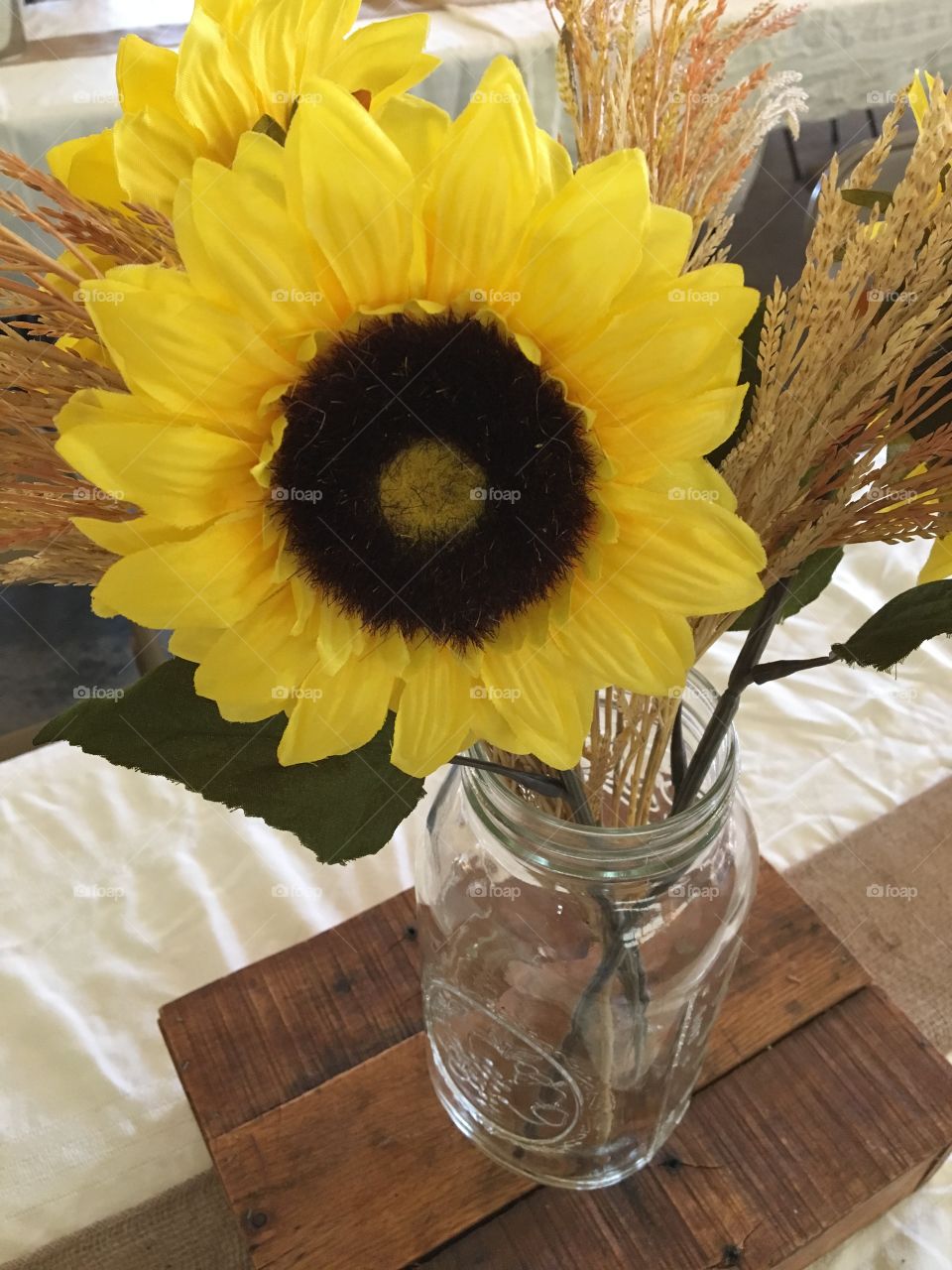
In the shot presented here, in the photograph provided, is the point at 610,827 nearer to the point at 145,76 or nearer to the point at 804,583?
the point at 804,583

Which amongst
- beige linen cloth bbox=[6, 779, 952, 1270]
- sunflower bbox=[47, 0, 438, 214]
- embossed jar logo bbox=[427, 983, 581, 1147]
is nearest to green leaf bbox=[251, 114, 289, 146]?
sunflower bbox=[47, 0, 438, 214]

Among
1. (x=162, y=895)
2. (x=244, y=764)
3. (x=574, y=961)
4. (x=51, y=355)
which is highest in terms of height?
(x=51, y=355)

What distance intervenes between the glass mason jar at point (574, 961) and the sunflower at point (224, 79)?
181 mm

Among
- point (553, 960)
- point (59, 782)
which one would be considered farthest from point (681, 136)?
point (59, 782)

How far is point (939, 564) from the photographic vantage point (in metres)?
0.26

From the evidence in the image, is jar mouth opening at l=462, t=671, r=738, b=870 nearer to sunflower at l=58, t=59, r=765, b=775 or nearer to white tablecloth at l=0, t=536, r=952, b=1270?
sunflower at l=58, t=59, r=765, b=775

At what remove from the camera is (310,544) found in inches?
8.6

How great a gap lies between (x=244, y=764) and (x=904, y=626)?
0.54 feet

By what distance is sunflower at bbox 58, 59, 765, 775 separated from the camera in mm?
179

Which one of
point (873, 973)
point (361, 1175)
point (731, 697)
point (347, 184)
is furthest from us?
point (873, 973)

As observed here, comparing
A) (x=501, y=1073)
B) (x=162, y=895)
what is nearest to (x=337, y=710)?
(x=501, y=1073)

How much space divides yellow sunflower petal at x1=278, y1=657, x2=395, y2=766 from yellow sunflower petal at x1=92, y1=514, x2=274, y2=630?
24 millimetres

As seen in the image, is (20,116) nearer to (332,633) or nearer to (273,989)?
(273,989)

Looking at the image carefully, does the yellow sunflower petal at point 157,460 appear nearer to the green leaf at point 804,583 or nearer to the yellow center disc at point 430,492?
the yellow center disc at point 430,492
